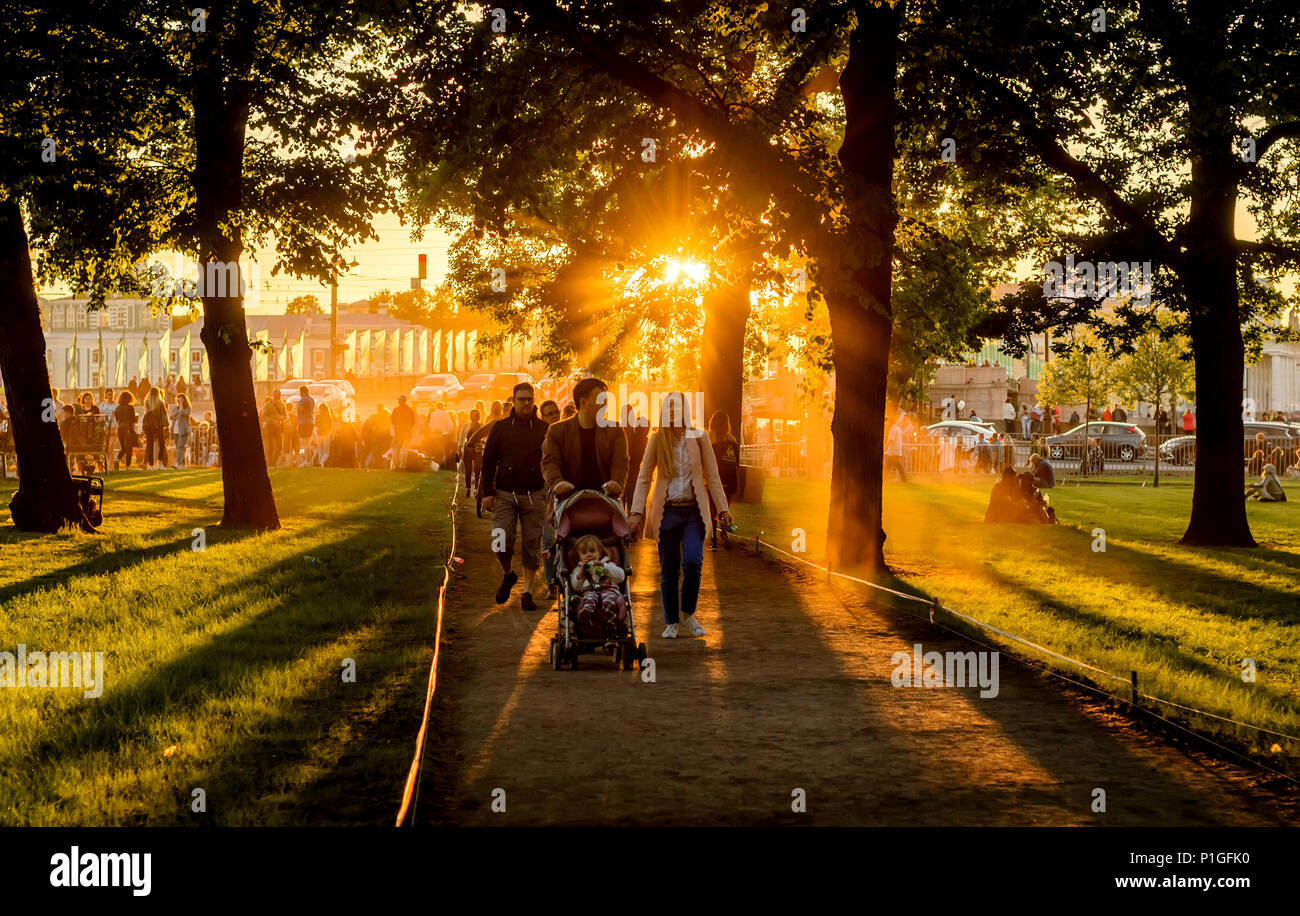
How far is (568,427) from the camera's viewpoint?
11.8 m

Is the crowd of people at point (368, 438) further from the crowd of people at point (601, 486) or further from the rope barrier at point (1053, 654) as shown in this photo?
the crowd of people at point (601, 486)

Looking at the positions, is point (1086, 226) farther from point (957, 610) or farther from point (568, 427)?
point (568, 427)

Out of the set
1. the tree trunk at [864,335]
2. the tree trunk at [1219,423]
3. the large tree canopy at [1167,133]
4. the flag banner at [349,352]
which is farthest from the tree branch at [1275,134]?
the flag banner at [349,352]

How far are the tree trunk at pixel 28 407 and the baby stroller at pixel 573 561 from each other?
10.4 metres

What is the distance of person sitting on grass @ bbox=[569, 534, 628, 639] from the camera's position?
386 inches

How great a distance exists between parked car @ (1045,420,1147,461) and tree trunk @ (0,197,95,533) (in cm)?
3248

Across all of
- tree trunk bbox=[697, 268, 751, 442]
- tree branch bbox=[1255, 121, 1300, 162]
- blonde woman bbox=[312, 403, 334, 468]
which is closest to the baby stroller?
tree branch bbox=[1255, 121, 1300, 162]

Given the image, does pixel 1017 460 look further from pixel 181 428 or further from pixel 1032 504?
pixel 181 428

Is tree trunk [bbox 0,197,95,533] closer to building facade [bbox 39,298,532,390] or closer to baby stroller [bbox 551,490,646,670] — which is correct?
baby stroller [bbox 551,490,646,670]

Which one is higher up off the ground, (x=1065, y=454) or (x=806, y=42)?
(x=806, y=42)

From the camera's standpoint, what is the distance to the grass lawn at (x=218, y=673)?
6426 millimetres

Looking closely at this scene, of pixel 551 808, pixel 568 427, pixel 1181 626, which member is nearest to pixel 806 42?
pixel 568 427

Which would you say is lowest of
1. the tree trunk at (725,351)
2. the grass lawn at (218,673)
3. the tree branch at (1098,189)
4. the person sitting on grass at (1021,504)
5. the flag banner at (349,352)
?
the grass lawn at (218,673)

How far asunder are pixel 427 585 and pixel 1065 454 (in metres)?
35.4
